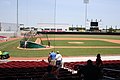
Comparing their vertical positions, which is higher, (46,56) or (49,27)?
(49,27)

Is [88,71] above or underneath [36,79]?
above

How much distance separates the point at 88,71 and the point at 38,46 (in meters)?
30.9

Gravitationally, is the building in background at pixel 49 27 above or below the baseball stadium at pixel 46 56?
above

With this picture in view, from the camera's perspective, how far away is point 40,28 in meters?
112

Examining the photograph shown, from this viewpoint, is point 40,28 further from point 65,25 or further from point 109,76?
point 109,76

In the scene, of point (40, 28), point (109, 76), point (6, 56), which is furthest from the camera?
point (40, 28)

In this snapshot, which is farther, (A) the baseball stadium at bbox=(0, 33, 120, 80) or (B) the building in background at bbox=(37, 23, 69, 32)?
(B) the building in background at bbox=(37, 23, 69, 32)

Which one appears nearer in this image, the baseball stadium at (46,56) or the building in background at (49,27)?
the baseball stadium at (46,56)

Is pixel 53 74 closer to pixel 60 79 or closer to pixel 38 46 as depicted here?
pixel 60 79

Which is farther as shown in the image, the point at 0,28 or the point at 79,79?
the point at 0,28

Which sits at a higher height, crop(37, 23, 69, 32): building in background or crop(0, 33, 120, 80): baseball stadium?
crop(37, 23, 69, 32): building in background

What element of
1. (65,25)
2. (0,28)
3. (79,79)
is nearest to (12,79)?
(79,79)

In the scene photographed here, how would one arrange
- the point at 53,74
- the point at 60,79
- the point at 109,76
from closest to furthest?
the point at 53,74, the point at 60,79, the point at 109,76

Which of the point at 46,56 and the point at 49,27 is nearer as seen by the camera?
the point at 46,56
